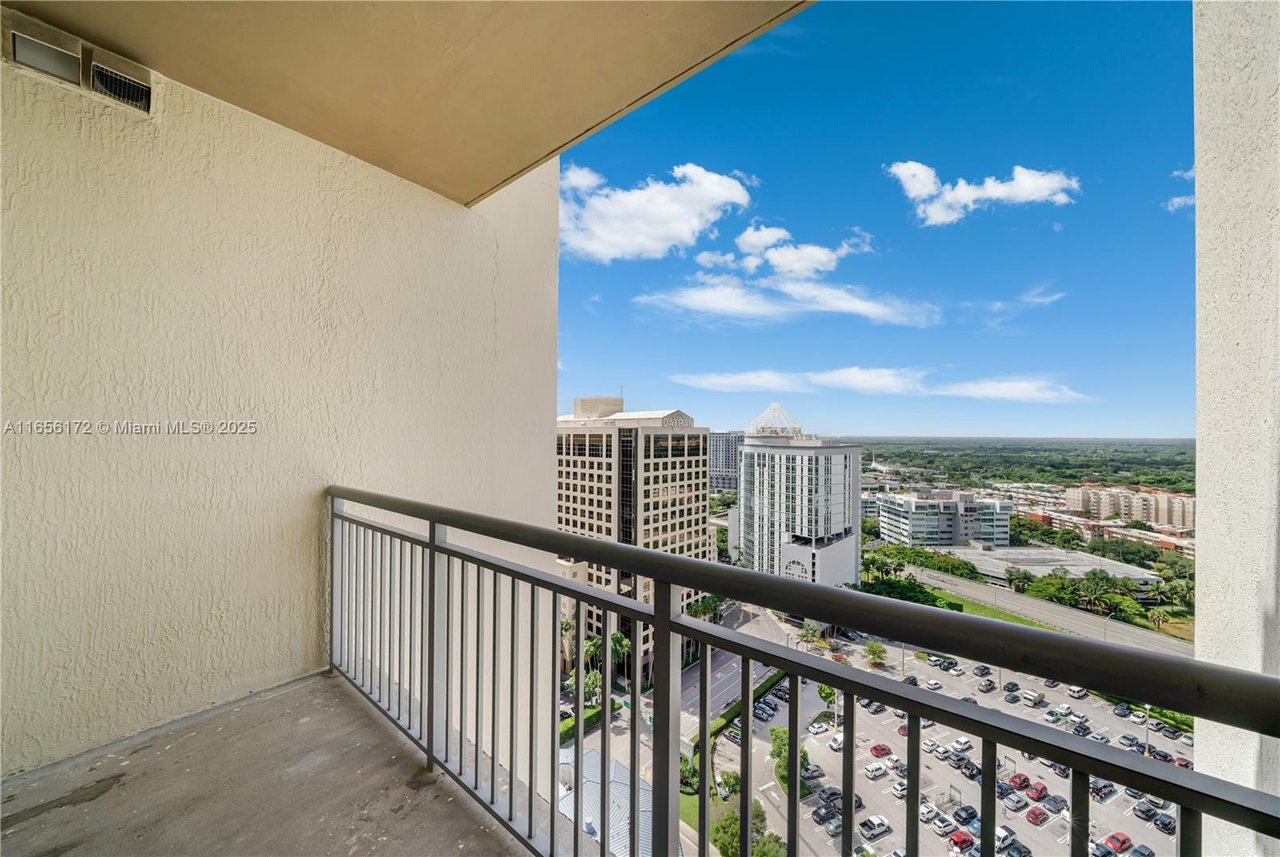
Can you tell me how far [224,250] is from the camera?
2.15 metres

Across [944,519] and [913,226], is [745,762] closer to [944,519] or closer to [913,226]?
[944,519]

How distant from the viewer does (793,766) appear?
88 centimetres

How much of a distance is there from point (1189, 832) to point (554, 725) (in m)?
1.26

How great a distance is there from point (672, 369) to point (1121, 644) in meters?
15.3

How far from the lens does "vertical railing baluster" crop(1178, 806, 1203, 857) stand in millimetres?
537

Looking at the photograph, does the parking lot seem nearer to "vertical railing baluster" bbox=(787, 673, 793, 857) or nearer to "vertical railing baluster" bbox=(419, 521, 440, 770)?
"vertical railing baluster" bbox=(787, 673, 793, 857)

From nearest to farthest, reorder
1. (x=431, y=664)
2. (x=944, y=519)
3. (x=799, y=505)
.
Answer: (x=431, y=664) → (x=944, y=519) → (x=799, y=505)

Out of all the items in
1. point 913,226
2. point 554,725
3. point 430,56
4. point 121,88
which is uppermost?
point 913,226

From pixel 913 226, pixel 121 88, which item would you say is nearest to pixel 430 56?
pixel 121 88

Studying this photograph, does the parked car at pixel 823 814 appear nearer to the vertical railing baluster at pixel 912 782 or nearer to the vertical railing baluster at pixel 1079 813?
the vertical railing baluster at pixel 912 782

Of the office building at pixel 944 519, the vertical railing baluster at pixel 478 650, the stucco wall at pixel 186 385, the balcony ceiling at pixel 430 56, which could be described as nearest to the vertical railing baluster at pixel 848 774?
the vertical railing baluster at pixel 478 650

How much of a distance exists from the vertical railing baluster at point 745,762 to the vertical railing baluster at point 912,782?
283 mm

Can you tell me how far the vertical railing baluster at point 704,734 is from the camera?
1.00m

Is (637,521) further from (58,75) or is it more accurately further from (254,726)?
(58,75)
